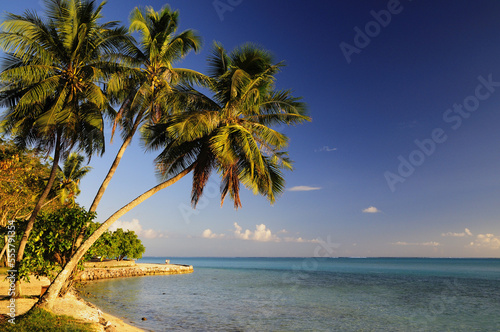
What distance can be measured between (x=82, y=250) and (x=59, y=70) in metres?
7.32

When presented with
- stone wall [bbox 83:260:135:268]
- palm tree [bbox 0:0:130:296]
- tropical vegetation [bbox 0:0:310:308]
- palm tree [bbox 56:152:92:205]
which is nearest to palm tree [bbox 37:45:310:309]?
tropical vegetation [bbox 0:0:310:308]

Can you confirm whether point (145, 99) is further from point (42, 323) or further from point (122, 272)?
point (122, 272)

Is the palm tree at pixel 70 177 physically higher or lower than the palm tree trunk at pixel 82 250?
higher

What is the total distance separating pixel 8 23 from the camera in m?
12.2

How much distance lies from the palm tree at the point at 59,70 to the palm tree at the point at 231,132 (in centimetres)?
294

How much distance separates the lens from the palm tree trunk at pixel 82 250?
11041 mm

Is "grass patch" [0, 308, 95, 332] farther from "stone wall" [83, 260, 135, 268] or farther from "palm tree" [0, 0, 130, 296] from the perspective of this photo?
"stone wall" [83, 260, 135, 268]

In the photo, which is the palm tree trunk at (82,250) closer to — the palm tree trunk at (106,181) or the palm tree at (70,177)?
the palm tree trunk at (106,181)

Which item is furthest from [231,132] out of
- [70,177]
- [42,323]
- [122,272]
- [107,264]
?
[107,264]

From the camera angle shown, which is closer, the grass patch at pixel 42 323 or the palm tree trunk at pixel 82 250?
the grass patch at pixel 42 323

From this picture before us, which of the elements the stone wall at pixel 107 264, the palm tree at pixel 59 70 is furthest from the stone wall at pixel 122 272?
the palm tree at pixel 59 70

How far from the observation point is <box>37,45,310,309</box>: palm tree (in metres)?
12.8

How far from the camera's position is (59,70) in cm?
1323

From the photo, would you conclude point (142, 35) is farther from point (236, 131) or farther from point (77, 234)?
point (77, 234)
